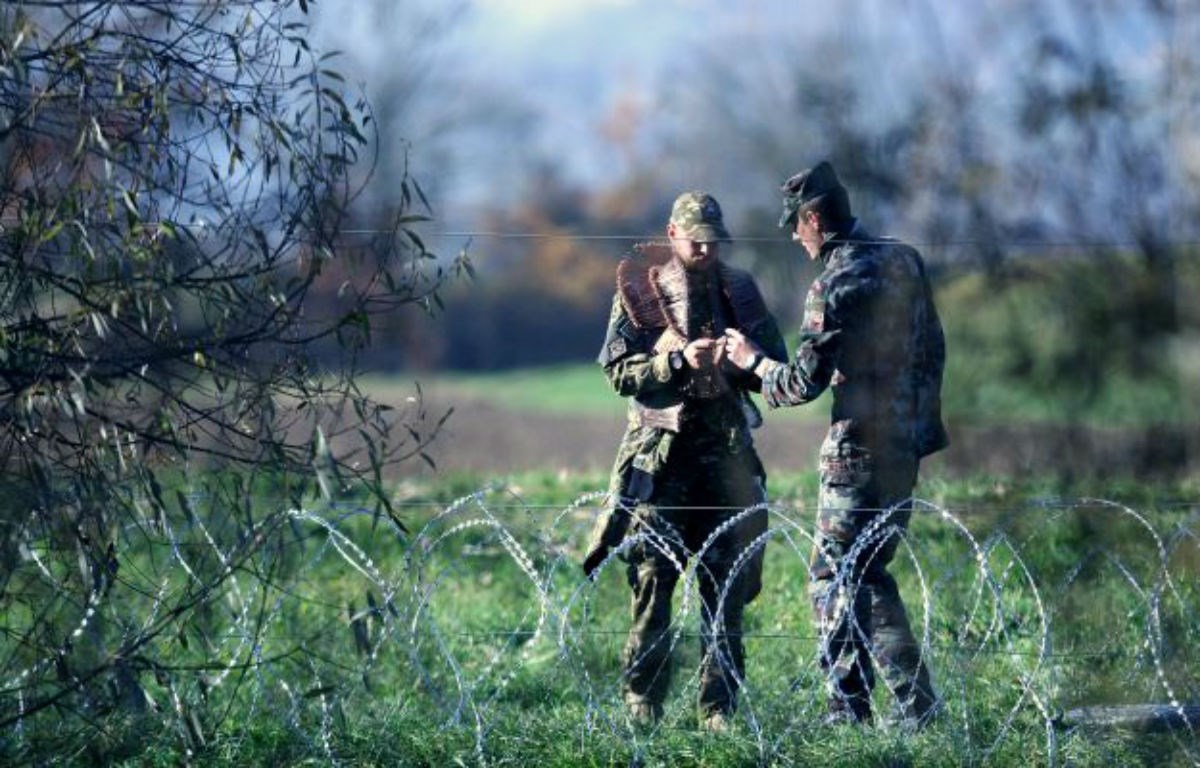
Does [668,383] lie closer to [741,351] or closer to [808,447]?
[741,351]

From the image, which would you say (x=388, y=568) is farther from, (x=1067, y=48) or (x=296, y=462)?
(x=1067, y=48)

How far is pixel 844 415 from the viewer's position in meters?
6.34

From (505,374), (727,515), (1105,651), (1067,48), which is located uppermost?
(505,374)

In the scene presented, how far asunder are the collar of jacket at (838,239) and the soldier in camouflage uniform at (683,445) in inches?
13.3

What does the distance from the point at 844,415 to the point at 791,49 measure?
124 cm

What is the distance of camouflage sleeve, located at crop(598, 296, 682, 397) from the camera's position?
21.1 ft

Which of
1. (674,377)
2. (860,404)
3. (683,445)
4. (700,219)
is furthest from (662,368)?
(860,404)

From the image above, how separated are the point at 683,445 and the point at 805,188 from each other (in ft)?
3.27

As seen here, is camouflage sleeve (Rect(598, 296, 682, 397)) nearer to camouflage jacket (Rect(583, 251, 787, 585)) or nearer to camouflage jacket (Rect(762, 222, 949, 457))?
camouflage jacket (Rect(583, 251, 787, 585))

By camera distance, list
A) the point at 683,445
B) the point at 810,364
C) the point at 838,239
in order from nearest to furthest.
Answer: the point at 810,364
the point at 838,239
the point at 683,445

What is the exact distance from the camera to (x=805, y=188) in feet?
20.3

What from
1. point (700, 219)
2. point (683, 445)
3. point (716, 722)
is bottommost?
point (716, 722)

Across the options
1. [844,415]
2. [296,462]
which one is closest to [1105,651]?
[844,415]

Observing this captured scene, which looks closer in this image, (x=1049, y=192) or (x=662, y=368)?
(x=1049, y=192)
